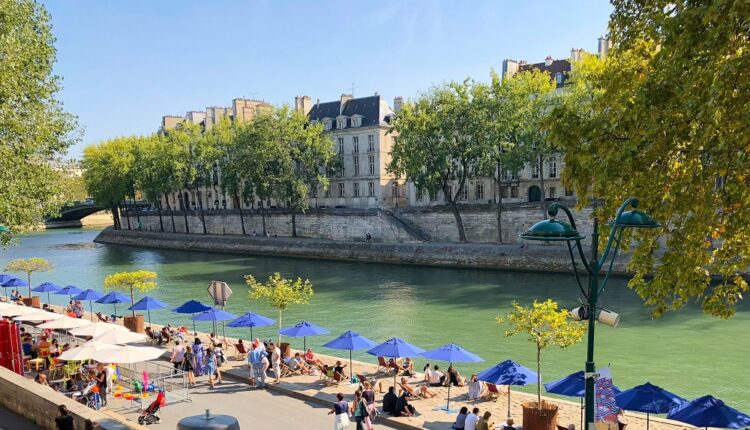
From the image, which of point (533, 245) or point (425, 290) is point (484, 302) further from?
point (533, 245)

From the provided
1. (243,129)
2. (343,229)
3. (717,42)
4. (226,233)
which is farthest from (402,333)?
(226,233)

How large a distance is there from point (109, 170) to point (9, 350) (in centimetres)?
7287

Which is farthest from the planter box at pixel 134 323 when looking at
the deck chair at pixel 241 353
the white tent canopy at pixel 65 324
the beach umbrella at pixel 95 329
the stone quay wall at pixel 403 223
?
the stone quay wall at pixel 403 223

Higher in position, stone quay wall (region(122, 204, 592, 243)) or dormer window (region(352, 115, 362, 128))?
dormer window (region(352, 115, 362, 128))

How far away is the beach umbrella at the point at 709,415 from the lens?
483 inches

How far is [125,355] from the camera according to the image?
52.7 feet

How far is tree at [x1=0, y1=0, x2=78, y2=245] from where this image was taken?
21.3 metres

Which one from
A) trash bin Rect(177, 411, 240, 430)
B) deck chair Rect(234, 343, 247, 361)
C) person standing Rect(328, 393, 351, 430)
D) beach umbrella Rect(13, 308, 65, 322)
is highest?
trash bin Rect(177, 411, 240, 430)

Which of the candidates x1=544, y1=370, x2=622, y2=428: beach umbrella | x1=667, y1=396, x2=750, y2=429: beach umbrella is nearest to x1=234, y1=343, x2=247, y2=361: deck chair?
x1=544, y1=370, x2=622, y2=428: beach umbrella

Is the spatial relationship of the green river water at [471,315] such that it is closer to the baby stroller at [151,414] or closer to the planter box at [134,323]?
the planter box at [134,323]

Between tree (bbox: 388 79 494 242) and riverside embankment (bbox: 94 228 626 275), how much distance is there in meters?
6.17

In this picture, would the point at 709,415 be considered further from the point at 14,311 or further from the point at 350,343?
the point at 14,311

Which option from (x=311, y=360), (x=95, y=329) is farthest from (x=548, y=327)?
(x=95, y=329)

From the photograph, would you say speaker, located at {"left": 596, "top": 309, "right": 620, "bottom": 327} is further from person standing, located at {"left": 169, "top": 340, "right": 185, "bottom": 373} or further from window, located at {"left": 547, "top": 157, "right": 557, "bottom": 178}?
window, located at {"left": 547, "top": 157, "right": 557, "bottom": 178}
